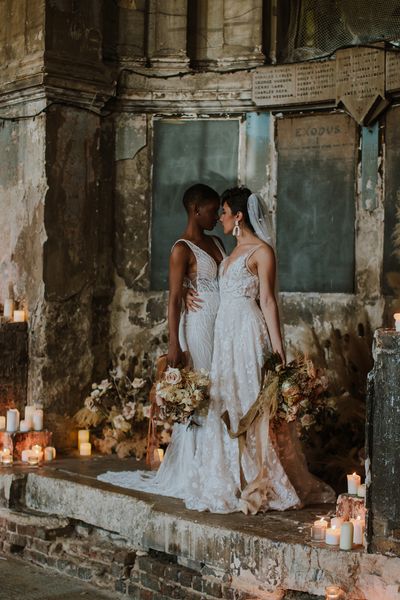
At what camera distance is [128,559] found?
237 inches

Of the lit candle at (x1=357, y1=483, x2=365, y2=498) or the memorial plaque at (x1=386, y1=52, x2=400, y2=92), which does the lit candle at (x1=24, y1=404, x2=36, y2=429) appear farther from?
the memorial plaque at (x1=386, y1=52, x2=400, y2=92)

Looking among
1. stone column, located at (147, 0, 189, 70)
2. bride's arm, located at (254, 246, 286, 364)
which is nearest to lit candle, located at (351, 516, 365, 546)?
bride's arm, located at (254, 246, 286, 364)

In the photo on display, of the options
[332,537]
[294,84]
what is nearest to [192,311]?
[332,537]

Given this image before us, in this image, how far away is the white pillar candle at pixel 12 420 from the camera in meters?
7.68

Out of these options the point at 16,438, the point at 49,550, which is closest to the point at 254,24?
the point at 16,438

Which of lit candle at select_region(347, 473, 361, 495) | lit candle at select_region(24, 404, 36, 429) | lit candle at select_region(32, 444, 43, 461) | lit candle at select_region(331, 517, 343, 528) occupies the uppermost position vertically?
lit candle at select_region(24, 404, 36, 429)

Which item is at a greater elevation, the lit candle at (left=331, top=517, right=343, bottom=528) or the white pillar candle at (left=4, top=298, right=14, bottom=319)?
the white pillar candle at (left=4, top=298, right=14, bottom=319)

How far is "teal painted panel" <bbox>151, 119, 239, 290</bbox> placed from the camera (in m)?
8.62

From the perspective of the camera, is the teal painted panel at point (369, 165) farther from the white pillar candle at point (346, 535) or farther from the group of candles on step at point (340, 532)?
the white pillar candle at point (346, 535)

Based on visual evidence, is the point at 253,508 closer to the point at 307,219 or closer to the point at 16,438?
the point at 16,438

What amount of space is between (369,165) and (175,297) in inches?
94.7

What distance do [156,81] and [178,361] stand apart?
3271mm

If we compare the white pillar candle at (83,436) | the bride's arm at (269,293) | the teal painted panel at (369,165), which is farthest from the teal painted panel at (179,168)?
the bride's arm at (269,293)

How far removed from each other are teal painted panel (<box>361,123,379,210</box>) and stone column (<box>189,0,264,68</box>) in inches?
50.0
